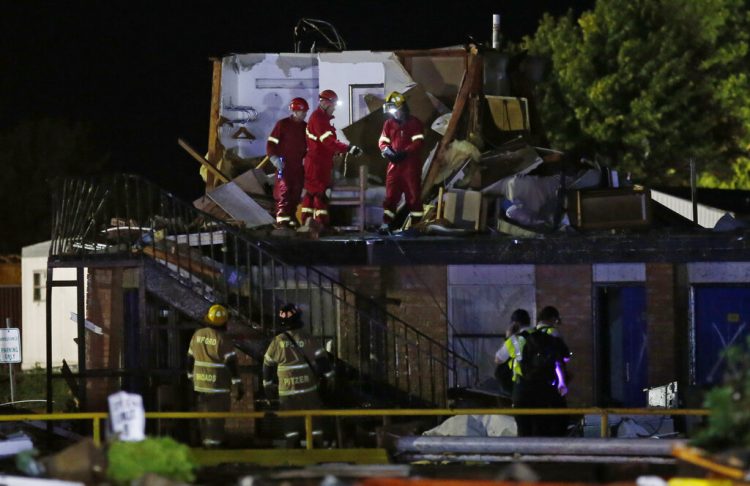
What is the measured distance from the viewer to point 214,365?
624 inches

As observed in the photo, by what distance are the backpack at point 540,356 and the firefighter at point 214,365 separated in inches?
126

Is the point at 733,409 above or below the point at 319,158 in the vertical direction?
below

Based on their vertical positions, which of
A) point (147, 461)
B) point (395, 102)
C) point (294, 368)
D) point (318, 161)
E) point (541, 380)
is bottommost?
point (147, 461)

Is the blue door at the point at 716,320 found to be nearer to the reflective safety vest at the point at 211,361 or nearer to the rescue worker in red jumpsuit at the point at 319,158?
the rescue worker in red jumpsuit at the point at 319,158

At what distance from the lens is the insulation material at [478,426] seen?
15.1 meters

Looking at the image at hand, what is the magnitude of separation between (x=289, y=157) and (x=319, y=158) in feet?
1.91

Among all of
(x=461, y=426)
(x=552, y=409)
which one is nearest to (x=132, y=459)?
(x=552, y=409)

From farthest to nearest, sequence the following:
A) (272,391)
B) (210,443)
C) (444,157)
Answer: (444,157), (272,391), (210,443)

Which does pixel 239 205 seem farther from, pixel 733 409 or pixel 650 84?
pixel 650 84

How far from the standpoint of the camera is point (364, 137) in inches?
806

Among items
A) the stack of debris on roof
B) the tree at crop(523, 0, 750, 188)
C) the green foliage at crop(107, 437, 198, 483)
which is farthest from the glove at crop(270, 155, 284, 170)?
the tree at crop(523, 0, 750, 188)

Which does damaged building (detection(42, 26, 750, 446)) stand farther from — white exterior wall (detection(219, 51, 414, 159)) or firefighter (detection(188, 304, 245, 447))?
firefighter (detection(188, 304, 245, 447))

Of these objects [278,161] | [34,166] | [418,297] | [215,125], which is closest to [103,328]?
[278,161]

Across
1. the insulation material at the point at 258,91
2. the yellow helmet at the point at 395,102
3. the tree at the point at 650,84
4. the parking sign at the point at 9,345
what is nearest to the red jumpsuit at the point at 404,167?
the yellow helmet at the point at 395,102
